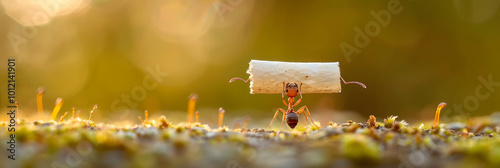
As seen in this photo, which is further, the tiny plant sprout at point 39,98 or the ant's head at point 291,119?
the ant's head at point 291,119

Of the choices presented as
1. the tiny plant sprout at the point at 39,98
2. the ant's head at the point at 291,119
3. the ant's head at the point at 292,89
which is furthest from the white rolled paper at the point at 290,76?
the tiny plant sprout at the point at 39,98

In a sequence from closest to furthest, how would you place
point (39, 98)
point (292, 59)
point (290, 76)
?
point (39, 98), point (290, 76), point (292, 59)

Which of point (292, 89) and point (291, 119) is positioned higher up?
point (292, 89)

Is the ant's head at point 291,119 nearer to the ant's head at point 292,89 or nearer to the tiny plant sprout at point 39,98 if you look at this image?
the ant's head at point 292,89

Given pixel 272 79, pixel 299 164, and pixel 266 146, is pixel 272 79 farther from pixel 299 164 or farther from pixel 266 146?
pixel 299 164

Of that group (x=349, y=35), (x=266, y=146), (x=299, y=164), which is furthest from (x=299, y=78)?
(x=349, y=35)

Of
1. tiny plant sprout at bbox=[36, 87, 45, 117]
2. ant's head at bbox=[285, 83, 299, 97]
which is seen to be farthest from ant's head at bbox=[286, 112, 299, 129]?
tiny plant sprout at bbox=[36, 87, 45, 117]

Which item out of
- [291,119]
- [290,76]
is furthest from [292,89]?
[291,119]

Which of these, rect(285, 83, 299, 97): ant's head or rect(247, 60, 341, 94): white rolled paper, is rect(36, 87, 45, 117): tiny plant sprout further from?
rect(285, 83, 299, 97): ant's head

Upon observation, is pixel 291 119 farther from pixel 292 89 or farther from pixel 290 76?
pixel 290 76

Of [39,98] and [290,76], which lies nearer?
[39,98]
